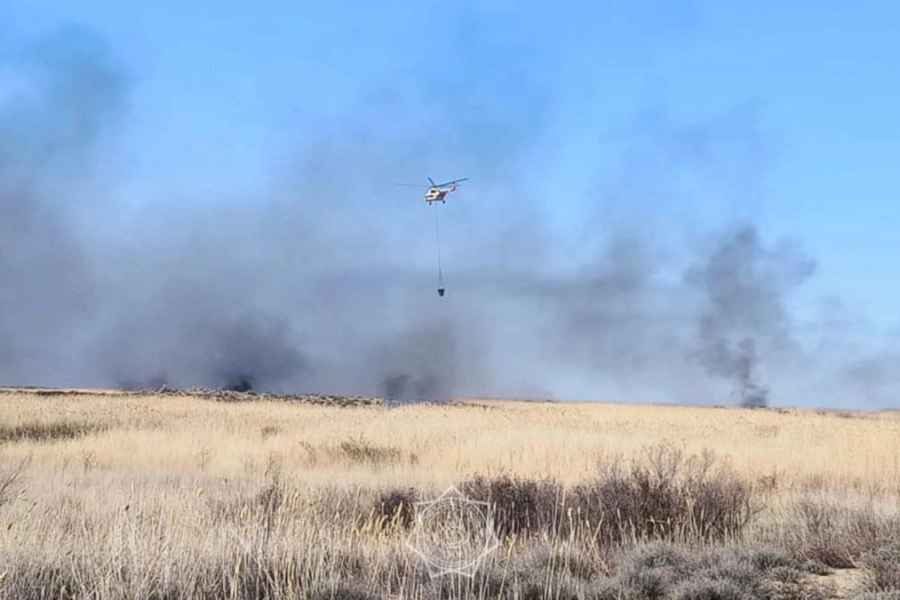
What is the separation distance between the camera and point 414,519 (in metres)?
9.91

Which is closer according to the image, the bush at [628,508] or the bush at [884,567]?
the bush at [884,567]

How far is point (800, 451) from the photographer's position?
19.6 m

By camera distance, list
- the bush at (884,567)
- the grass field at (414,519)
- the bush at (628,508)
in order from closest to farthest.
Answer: the grass field at (414,519) → the bush at (884,567) → the bush at (628,508)

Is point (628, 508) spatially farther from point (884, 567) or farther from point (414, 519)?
point (884, 567)

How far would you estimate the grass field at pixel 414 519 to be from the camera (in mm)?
6660

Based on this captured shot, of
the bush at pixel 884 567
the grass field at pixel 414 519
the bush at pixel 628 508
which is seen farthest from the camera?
the bush at pixel 628 508

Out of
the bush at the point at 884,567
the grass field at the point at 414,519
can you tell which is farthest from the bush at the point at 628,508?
the bush at the point at 884,567

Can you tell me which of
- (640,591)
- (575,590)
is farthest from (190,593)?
(640,591)

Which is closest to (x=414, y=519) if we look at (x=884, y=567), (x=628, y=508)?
(x=628, y=508)

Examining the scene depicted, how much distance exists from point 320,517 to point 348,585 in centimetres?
405

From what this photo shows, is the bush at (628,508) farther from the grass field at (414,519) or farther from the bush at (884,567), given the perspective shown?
the bush at (884,567)

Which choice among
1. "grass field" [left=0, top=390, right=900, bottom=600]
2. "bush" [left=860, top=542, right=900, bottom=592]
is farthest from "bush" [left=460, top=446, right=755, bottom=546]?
"bush" [left=860, top=542, right=900, bottom=592]

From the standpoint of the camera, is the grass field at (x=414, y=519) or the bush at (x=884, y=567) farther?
the bush at (x=884, y=567)

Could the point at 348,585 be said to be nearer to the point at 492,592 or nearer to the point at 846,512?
the point at 492,592
